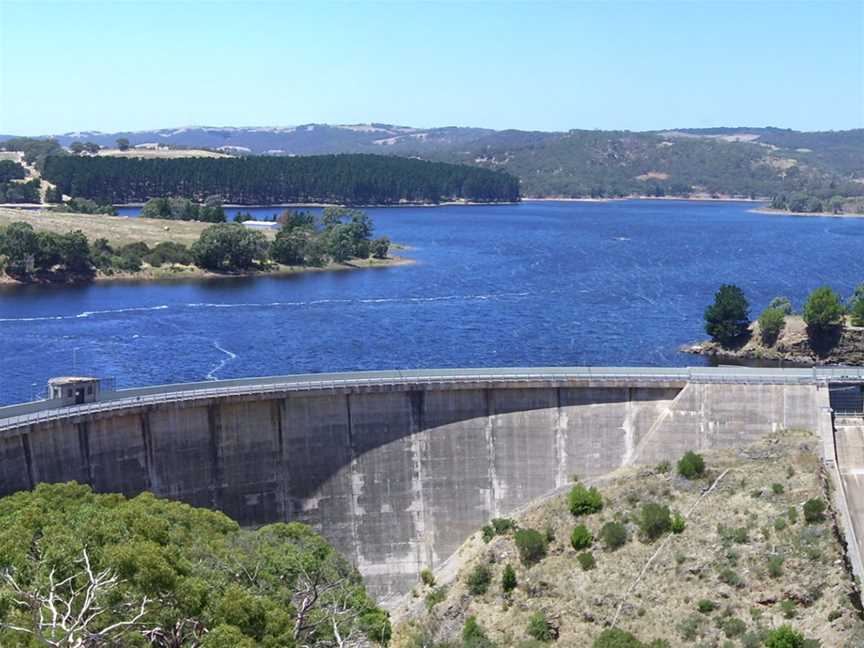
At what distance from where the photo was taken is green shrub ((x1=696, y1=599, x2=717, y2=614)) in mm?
43875

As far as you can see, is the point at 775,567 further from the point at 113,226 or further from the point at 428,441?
the point at 113,226

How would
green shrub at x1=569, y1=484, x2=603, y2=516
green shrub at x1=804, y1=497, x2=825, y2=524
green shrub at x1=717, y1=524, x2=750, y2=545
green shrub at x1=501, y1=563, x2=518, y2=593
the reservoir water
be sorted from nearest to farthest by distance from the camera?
green shrub at x1=804, y1=497, x2=825, y2=524 → green shrub at x1=717, y1=524, x2=750, y2=545 → green shrub at x1=501, y1=563, x2=518, y2=593 → green shrub at x1=569, y1=484, x2=603, y2=516 → the reservoir water

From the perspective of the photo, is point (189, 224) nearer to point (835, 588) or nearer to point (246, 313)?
point (246, 313)

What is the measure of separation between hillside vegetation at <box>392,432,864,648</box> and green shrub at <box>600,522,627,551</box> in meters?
0.06

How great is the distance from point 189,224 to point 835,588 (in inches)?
4859

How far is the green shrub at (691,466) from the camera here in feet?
169

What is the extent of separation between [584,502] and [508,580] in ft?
17.4

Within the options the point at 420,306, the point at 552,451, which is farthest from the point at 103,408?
the point at 420,306

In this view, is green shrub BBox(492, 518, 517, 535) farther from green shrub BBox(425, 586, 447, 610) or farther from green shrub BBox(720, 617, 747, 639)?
green shrub BBox(720, 617, 747, 639)

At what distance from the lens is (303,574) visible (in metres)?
38.8

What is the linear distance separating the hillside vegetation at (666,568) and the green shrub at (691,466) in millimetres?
51

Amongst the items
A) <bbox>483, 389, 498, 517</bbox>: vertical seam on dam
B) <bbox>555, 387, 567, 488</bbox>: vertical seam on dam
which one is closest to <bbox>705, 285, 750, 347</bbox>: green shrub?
<bbox>555, 387, 567, 488</bbox>: vertical seam on dam

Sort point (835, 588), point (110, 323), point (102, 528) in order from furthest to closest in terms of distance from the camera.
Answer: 1. point (110, 323)
2. point (835, 588)
3. point (102, 528)

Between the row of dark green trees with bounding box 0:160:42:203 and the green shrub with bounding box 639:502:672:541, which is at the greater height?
the row of dark green trees with bounding box 0:160:42:203
